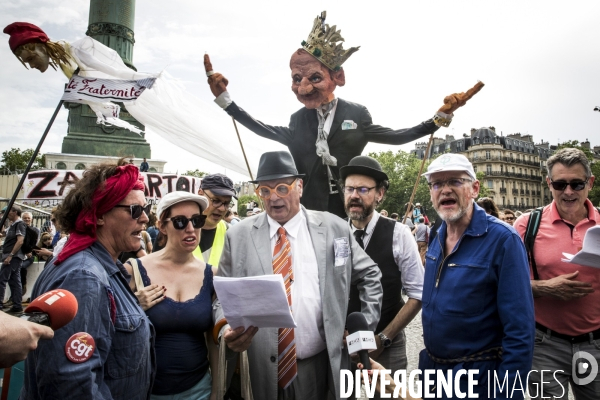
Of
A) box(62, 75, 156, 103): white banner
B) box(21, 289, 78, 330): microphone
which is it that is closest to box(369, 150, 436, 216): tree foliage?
box(62, 75, 156, 103): white banner

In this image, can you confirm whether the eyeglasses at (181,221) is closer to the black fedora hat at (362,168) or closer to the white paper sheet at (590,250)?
the black fedora hat at (362,168)

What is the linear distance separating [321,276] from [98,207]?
137 centimetres

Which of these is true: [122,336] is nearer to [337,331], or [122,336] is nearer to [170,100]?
[337,331]

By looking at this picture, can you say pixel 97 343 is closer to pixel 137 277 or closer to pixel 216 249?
pixel 137 277

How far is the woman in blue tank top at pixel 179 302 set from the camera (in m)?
2.62

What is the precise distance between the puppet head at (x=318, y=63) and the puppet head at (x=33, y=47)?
2.59 meters

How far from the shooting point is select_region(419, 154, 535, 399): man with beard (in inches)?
90.4

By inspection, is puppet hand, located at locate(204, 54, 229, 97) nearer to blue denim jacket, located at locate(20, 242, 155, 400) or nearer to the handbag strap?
the handbag strap

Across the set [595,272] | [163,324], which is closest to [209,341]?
[163,324]

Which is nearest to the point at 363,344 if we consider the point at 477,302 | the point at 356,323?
the point at 356,323

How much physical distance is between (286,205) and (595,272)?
230 cm

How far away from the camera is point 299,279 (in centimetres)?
270

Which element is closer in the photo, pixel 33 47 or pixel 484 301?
pixel 484 301

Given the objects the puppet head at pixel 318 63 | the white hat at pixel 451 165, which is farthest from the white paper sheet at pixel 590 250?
the puppet head at pixel 318 63
